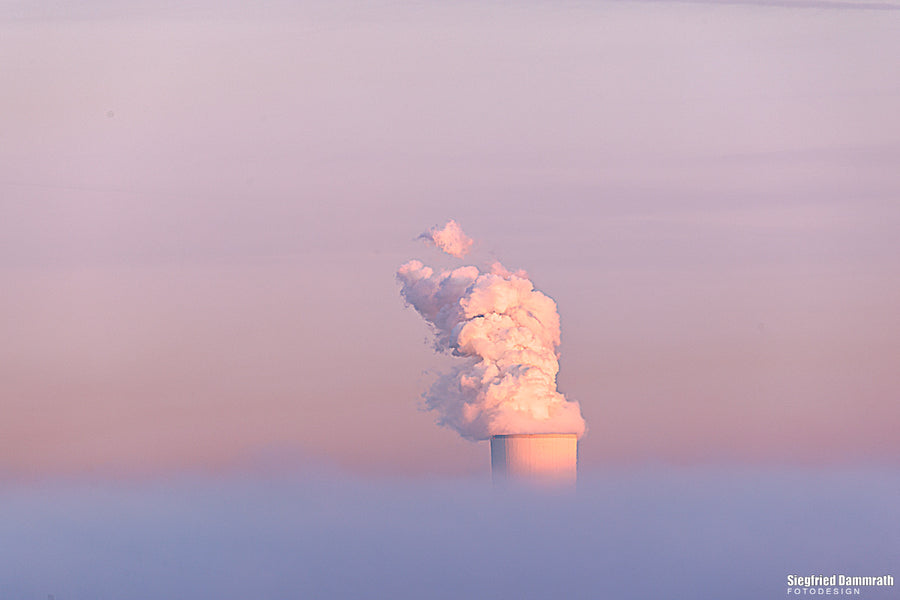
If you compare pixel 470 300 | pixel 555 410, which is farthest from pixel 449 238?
pixel 555 410

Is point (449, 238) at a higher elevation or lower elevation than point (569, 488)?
higher

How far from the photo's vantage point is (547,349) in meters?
146

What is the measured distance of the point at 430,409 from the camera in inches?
5842

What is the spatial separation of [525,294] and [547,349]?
4.41 metres

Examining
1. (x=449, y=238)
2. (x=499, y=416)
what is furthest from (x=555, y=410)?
(x=449, y=238)

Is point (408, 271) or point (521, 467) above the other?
point (408, 271)

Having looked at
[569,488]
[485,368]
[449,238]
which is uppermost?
[449,238]

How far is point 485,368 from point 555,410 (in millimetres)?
6016

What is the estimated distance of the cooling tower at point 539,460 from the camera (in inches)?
5527

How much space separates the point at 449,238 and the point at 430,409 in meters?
12.9

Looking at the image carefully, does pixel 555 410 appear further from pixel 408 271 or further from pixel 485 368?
pixel 408 271

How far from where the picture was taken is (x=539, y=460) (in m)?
141

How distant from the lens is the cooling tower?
140 m

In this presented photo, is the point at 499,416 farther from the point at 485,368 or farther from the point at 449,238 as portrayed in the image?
the point at 449,238
